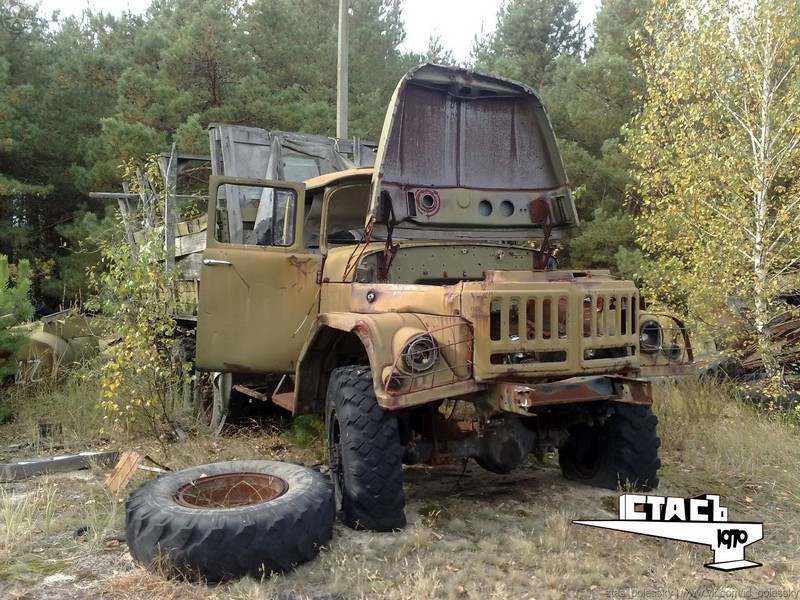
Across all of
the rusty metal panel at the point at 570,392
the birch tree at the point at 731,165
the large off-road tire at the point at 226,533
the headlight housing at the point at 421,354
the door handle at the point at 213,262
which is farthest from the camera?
the birch tree at the point at 731,165

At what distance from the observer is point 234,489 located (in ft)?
13.2

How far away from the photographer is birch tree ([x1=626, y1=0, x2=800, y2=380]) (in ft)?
23.7

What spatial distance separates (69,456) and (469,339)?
139 inches

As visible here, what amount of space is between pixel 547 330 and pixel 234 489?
1993 millimetres

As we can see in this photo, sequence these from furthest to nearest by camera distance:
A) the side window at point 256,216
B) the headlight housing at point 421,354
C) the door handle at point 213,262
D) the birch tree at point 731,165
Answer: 1. the birch tree at point 731,165
2. the side window at point 256,216
3. the door handle at point 213,262
4. the headlight housing at point 421,354

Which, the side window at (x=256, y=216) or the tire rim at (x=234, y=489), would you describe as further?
the side window at (x=256, y=216)

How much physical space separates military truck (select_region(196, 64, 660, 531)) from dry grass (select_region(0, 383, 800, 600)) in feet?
1.12

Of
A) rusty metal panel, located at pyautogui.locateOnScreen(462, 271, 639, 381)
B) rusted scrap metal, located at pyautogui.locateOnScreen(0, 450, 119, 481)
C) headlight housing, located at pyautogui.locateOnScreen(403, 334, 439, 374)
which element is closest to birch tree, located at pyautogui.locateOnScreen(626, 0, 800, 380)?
rusty metal panel, located at pyautogui.locateOnScreen(462, 271, 639, 381)

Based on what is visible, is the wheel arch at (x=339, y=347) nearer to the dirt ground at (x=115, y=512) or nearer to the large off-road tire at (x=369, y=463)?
the large off-road tire at (x=369, y=463)

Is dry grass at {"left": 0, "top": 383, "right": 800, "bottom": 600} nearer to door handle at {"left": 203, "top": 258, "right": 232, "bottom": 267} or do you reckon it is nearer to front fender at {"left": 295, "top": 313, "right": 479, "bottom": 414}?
front fender at {"left": 295, "top": 313, "right": 479, "bottom": 414}
